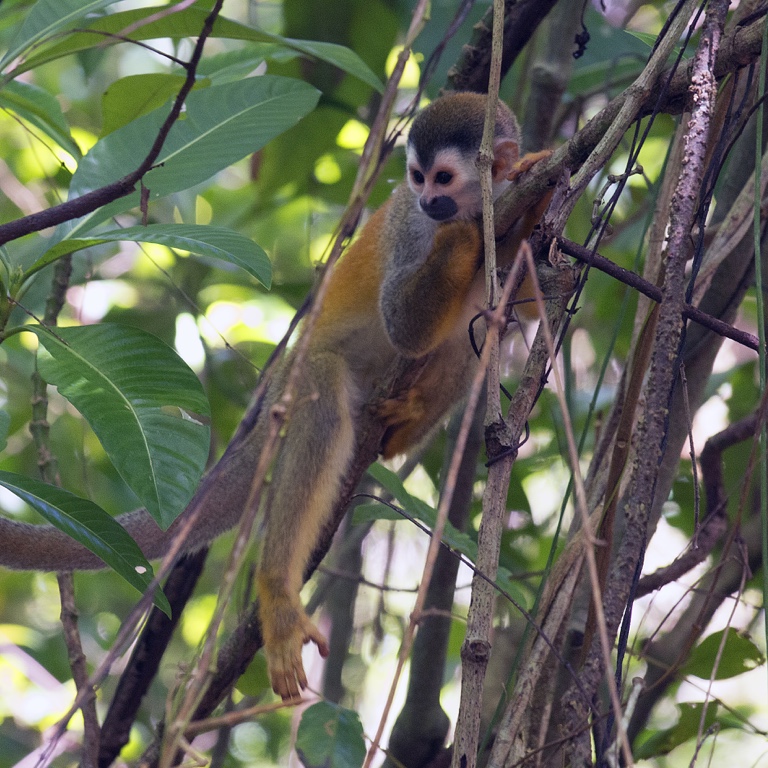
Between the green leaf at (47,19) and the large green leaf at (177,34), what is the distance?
0.32ft

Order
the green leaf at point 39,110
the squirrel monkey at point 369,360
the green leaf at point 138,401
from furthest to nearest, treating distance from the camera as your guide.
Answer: the green leaf at point 39,110 → the squirrel monkey at point 369,360 → the green leaf at point 138,401

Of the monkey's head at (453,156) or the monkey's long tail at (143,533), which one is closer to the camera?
the monkey's long tail at (143,533)

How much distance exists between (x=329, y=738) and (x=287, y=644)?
358mm

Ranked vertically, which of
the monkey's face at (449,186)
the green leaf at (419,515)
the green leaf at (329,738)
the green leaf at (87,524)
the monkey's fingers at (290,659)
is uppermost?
the monkey's face at (449,186)

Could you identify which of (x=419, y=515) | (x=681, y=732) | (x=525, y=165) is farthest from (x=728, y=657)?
(x=525, y=165)

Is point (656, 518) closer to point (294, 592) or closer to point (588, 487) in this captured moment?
point (588, 487)

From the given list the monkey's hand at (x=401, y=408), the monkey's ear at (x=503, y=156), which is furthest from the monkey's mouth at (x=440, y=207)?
the monkey's hand at (x=401, y=408)

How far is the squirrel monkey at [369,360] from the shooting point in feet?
7.31

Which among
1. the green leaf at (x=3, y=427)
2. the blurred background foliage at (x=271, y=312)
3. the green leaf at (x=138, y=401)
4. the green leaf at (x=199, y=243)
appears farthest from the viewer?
the blurred background foliage at (x=271, y=312)

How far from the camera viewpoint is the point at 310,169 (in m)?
3.23

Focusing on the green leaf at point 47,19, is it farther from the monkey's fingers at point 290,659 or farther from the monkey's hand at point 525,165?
the monkey's fingers at point 290,659

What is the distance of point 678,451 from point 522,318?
1.85ft

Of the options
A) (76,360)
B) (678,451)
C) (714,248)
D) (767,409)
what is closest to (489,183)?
(767,409)

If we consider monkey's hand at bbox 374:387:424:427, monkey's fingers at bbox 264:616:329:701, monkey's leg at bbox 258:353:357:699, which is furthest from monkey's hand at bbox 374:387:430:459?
monkey's fingers at bbox 264:616:329:701
